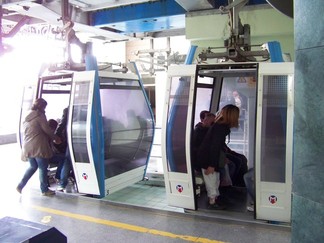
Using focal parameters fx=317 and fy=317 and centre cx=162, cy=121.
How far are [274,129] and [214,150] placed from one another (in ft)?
2.78

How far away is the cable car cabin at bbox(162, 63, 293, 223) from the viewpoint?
3750mm

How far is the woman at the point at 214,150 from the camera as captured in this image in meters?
4.29

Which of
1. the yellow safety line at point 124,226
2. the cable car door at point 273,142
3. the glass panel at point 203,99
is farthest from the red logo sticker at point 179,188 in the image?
the glass panel at point 203,99

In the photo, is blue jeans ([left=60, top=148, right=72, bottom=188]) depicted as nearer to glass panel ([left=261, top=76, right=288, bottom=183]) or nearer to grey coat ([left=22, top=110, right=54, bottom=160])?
grey coat ([left=22, top=110, right=54, bottom=160])

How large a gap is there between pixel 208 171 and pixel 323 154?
3030mm

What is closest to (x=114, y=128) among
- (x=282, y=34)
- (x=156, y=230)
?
(x=156, y=230)

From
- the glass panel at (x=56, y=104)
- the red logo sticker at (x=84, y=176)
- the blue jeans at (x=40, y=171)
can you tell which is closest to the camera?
the red logo sticker at (x=84, y=176)

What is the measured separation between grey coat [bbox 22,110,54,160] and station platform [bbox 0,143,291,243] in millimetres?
740

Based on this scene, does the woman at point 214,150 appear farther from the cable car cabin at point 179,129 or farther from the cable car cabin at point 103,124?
the cable car cabin at point 103,124

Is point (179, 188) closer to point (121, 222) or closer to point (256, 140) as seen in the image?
point (121, 222)

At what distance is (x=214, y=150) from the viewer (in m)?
4.27

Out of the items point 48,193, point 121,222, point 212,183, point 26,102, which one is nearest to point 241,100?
point 212,183

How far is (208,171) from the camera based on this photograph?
14.2 ft

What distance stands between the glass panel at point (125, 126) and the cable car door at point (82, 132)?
33cm
